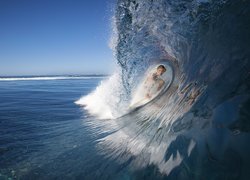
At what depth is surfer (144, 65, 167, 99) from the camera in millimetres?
5120

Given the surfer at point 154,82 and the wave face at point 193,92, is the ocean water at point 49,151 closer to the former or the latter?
the wave face at point 193,92

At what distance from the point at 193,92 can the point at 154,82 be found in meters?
2.21

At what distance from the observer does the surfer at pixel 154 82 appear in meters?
5.12

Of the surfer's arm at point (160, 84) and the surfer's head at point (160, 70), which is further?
the surfer's head at point (160, 70)

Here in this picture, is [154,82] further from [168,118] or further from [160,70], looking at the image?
[168,118]

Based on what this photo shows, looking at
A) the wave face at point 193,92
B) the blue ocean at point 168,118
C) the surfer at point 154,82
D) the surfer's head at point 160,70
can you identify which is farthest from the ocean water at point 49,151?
the surfer's head at point 160,70

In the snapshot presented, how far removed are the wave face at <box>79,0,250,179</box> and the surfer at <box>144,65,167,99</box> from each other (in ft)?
0.92

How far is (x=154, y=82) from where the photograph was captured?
208 inches

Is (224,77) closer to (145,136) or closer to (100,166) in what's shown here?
(145,136)

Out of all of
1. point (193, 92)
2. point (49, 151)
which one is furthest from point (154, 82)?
point (49, 151)

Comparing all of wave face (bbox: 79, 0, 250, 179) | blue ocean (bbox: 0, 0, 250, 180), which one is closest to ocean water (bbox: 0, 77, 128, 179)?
blue ocean (bbox: 0, 0, 250, 180)

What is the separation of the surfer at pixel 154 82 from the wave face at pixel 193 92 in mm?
280

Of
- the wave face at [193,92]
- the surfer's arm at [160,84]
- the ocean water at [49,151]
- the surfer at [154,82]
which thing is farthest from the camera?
the surfer at [154,82]

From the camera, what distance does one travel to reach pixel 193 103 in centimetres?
287
